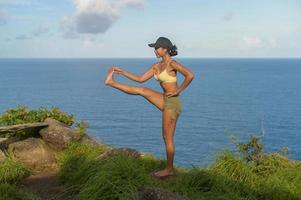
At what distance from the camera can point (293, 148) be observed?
5781cm

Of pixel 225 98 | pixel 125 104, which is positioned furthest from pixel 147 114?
pixel 225 98

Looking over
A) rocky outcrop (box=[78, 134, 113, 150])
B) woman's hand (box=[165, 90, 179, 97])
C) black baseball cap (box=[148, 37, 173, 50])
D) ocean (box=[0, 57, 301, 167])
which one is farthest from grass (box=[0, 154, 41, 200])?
ocean (box=[0, 57, 301, 167])

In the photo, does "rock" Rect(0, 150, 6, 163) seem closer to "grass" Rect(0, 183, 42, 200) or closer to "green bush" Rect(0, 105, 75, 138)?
"grass" Rect(0, 183, 42, 200)

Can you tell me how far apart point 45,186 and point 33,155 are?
6.77 ft

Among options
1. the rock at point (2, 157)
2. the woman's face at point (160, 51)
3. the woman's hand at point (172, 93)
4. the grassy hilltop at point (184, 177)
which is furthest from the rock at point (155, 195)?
the rock at point (2, 157)

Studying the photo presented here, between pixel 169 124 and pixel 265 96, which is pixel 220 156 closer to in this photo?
pixel 169 124

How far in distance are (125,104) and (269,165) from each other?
88637mm

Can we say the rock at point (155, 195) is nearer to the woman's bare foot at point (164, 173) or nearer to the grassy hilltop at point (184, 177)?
the grassy hilltop at point (184, 177)

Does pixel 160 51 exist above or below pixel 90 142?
above

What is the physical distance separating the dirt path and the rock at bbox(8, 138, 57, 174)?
0.53 meters

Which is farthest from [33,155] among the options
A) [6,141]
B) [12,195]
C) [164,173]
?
[164,173]

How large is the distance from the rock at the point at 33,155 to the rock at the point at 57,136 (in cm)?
77

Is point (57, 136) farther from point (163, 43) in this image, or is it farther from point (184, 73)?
point (184, 73)

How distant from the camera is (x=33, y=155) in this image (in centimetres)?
1329
